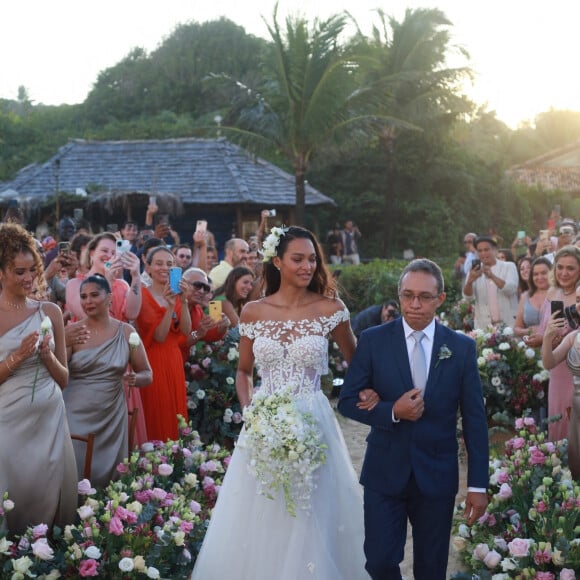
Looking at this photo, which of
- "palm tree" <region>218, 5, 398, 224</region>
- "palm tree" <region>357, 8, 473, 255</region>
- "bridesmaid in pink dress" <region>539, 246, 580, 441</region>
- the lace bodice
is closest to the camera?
the lace bodice

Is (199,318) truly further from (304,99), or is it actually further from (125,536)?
(304,99)

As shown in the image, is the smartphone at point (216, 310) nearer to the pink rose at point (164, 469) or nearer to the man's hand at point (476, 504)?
the pink rose at point (164, 469)

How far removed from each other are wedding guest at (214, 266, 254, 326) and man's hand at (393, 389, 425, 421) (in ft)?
15.5

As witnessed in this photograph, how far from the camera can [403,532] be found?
14.6 feet

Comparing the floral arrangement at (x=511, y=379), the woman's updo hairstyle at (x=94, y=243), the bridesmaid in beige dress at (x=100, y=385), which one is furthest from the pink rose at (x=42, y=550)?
the floral arrangement at (x=511, y=379)

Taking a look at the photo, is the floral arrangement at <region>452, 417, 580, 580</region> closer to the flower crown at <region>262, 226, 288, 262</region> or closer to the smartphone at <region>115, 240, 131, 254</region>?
the flower crown at <region>262, 226, 288, 262</region>

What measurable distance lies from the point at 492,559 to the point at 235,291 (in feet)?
15.0

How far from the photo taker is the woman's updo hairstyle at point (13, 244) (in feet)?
16.9

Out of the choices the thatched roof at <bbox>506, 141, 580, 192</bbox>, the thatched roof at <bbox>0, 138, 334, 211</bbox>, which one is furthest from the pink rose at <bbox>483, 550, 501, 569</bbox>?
the thatched roof at <bbox>506, 141, 580, 192</bbox>

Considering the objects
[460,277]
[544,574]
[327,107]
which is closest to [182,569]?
[544,574]

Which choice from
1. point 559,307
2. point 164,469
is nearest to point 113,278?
point 164,469

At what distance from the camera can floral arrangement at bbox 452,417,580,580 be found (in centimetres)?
470

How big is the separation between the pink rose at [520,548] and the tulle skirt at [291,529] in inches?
34.3

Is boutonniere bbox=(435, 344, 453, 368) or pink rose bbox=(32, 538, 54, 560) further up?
boutonniere bbox=(435, 344, 453, 368)
